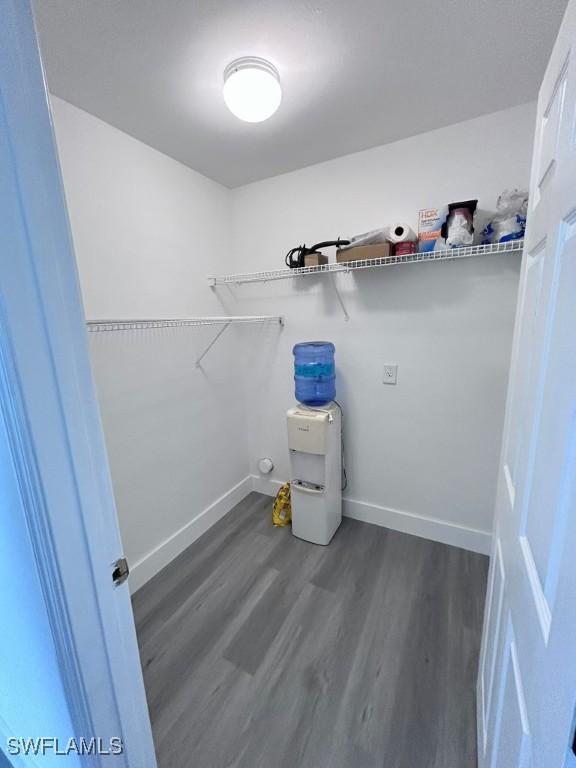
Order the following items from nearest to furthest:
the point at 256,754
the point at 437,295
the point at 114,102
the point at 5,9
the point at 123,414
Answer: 1. the point at 5,9
2. the point at 256,754
3. the point at 114,102
4. the point at 123,414
5. the point at 437,295

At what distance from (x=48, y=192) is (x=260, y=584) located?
77.3 inches

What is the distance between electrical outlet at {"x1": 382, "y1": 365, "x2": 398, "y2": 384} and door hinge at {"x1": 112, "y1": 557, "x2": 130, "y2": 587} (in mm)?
1740

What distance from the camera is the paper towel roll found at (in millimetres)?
1690

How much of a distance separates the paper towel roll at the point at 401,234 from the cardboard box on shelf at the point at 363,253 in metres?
0.07

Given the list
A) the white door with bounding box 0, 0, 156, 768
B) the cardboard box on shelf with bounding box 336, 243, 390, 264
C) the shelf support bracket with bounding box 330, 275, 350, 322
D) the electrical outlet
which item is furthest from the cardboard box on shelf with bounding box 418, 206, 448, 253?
the white door with bounding box 0, 0, 156, 768

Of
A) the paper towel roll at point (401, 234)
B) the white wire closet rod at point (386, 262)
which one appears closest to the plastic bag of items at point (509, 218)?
the white wire closet rod at point (386, 262)

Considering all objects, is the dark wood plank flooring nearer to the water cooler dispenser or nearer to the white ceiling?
the water cooler dispenser

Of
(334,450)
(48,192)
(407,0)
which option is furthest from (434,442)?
(48,192)

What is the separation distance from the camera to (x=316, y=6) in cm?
98

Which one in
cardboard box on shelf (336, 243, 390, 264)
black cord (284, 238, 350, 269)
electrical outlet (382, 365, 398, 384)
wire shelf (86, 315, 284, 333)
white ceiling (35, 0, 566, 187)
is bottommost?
electrical outlet (382, 365, 398, 384)

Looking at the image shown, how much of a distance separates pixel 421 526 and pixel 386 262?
1.71 metres

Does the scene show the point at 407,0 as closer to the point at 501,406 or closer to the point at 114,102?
the point at 114,102

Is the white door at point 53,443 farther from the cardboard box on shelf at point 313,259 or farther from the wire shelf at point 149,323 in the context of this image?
the cardboard box on shelf at point 313,259

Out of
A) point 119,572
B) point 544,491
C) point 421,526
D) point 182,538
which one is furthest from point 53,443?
point 421,526
